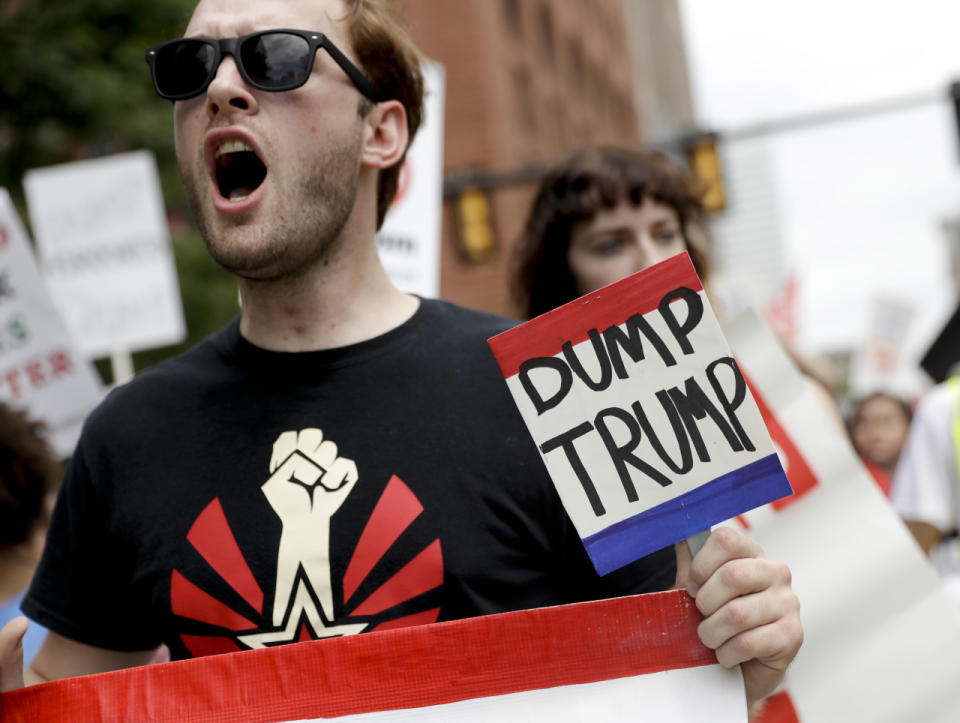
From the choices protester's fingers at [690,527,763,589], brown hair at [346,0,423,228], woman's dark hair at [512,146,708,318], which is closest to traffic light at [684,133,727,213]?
woman's dark hair at [512,146,708,318]

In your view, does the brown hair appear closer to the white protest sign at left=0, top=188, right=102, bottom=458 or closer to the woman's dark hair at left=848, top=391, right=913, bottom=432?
the white protest sign at left=0, top=188, right=102, bottom=458

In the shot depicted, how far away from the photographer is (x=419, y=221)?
13.8 feet

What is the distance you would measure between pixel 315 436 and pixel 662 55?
6415 centimetres

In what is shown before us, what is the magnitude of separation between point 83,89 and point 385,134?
38.3 ft

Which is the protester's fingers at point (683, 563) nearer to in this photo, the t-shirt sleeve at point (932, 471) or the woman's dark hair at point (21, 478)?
the woman's dark hair at point (21, 478)

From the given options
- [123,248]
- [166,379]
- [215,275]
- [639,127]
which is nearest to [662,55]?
[639,127]

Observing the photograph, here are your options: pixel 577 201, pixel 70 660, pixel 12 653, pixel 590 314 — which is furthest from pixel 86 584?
pixel 577 201

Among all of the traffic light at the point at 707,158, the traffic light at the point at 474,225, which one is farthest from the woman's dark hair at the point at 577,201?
the traffic light at the point at 707,158

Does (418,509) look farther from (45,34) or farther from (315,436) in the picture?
(45,34)

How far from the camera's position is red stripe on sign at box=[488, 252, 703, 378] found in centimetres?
152

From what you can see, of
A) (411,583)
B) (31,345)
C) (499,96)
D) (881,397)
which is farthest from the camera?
(499,96)

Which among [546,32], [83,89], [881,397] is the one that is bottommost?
[881,397]

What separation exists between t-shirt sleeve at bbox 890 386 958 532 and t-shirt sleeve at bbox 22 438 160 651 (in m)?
3.11

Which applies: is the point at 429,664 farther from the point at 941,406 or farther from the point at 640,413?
the point at 941,406
